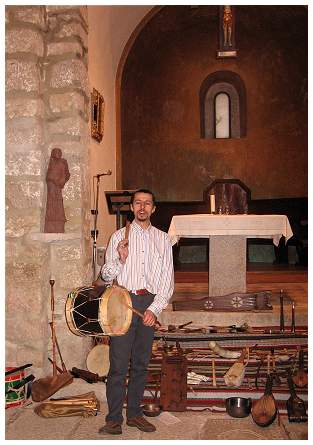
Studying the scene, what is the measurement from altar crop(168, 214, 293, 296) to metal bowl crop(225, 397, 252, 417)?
106 inches

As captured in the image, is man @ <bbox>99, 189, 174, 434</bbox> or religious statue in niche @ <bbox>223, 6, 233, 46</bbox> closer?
man @ <bbox>99, 189, 174, 434</bbox>

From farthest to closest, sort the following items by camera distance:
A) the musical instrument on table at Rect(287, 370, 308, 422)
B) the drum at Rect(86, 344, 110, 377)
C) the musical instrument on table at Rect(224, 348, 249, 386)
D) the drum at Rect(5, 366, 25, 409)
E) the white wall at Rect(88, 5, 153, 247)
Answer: the white wall at Rect(88, 5, 153, 247)
the drum at Rect(86, 344, 110, 377)
the musical instrument on table at Rect(224, 348, 249, 386)
the drum at Rect(5, 366, 25, 409)
the musical instrument on table at Rect(287, 370, 308, 422)

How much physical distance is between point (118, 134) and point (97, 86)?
2.65 metres

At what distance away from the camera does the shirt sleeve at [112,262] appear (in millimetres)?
4016

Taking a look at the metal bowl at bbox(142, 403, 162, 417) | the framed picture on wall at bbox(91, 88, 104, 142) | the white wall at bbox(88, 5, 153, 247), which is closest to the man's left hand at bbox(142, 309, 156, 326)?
the metal bowl at bbox(142, 403, 162, 417)

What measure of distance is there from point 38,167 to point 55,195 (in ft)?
1.11

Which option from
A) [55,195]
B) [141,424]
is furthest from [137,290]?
[55,195]

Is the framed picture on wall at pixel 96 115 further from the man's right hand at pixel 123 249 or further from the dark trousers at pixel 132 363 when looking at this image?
the dark trousers at pixel 132 363

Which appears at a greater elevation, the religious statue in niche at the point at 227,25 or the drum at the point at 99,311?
the religious statue in niche at the point at 227,25

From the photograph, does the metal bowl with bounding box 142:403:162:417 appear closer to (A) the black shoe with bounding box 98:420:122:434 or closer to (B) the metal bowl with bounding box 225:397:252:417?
(A) the black shoe with bounding box 98:420:122:434

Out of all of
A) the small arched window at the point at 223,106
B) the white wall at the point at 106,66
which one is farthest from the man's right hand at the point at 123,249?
the small arched window at the point at 223,106

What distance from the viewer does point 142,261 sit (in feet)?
13.3

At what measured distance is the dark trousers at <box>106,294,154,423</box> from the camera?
3955 millimetres
